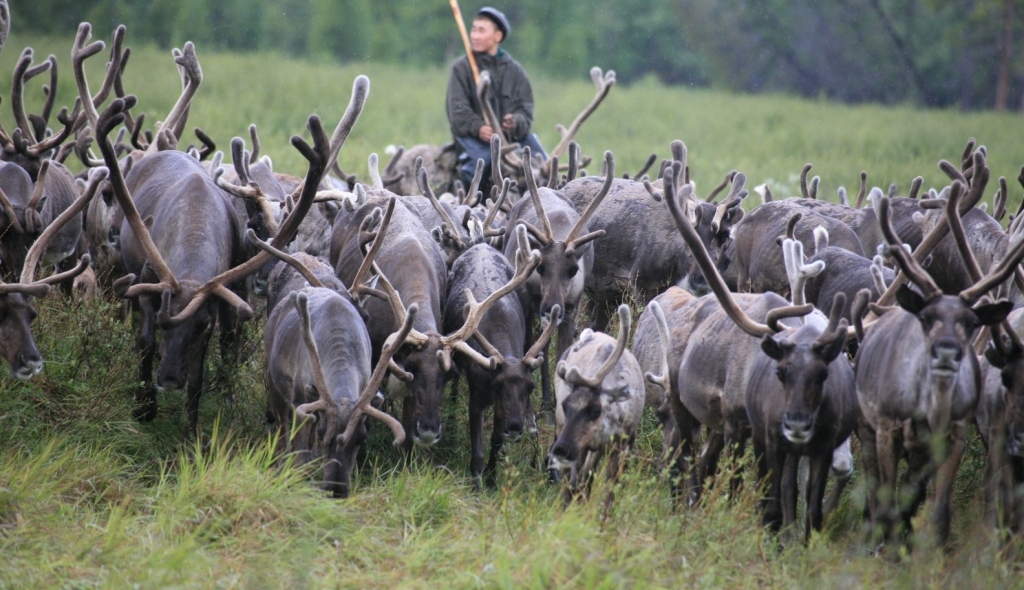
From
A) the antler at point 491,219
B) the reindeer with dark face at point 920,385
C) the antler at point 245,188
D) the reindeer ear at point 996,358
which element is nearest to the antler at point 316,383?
the antler at point 245,188

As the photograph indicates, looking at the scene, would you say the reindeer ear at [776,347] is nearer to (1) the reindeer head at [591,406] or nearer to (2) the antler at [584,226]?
(1) the reindeer head at [591,406]

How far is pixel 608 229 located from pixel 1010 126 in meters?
22.6

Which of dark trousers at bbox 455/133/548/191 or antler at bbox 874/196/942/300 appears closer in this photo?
antler at bbox 874/196/942/300

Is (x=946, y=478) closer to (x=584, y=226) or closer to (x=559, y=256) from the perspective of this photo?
(x=559, y=256)

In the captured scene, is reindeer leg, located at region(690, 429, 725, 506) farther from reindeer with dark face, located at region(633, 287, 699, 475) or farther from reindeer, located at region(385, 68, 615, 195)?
reindeer, located at region(385, 68, 615, 195)

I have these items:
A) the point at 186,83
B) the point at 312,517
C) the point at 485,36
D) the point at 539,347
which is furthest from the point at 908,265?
the point at 485,36

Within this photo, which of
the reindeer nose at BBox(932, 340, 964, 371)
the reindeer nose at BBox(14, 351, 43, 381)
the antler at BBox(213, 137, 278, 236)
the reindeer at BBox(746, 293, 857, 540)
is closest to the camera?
the reindeer nose at BBox(932, 340, 964, 371)

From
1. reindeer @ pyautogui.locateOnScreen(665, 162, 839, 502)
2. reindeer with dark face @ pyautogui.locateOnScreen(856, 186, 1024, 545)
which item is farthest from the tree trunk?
reindeer with dark face @ pyautogui.locateOnScreen(856, 186, 1024, 545)

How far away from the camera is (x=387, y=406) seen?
8.54 meters

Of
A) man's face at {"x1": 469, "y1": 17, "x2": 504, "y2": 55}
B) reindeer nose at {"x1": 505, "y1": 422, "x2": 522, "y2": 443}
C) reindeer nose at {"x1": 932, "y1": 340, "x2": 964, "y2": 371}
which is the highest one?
man's face at {"x1": 469, "y1": 17, "x2": 504, "y2": 55}

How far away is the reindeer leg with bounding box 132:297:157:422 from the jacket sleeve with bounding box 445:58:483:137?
228 inches

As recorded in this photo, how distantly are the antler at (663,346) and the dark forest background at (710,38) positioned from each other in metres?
32.4

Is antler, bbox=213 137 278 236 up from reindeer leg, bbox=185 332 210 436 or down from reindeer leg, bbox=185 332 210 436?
up

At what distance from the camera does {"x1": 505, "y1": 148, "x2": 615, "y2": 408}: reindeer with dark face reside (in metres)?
8.92
